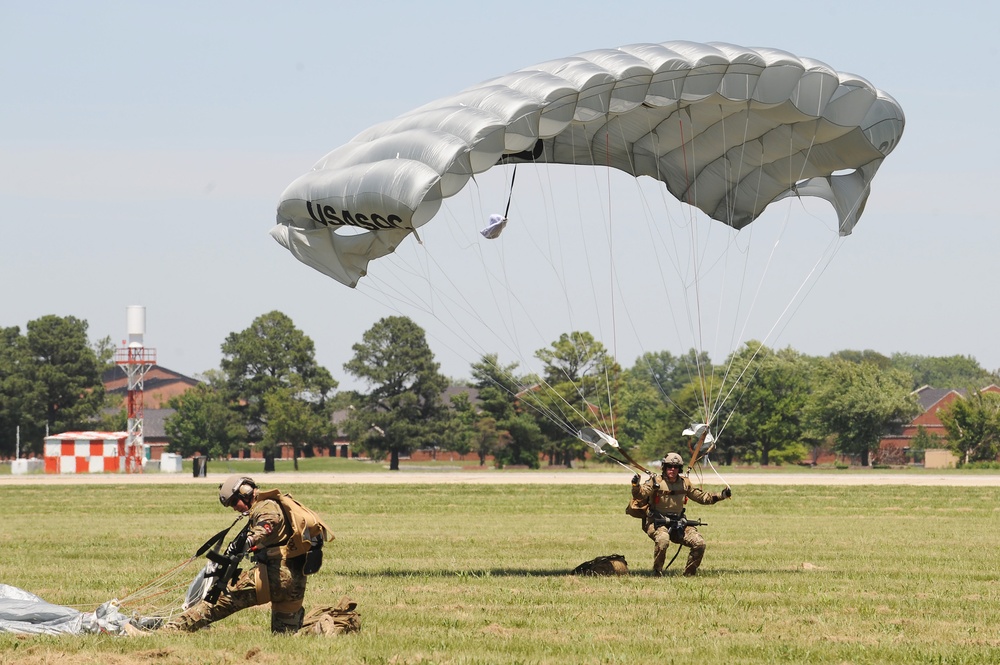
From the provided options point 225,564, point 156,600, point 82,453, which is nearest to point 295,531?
point 225,564

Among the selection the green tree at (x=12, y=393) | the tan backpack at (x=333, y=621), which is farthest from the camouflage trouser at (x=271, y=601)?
the green tree at (x=12, y=393)

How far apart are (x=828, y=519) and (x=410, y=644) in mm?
17640

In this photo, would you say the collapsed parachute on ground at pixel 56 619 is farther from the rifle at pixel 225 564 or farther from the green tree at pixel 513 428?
the green tree at pixel 513 428

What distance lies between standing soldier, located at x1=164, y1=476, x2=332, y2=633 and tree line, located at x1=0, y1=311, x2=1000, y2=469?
5819 cm

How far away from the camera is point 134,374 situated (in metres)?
67.5

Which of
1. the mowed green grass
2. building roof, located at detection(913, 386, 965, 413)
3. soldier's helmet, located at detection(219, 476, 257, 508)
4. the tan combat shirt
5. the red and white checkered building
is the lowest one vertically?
the mowed green grass

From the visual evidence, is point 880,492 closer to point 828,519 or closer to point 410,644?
point 828,519

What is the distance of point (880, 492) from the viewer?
3681cm

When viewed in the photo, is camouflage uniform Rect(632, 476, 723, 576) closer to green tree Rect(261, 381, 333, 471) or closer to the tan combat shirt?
the tan combat shirt

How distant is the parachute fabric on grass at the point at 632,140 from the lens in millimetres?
15086

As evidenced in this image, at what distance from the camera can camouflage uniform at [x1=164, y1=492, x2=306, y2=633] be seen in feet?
34.9

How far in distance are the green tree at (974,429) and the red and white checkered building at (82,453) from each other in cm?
4795

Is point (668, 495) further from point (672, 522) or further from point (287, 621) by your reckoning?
A: point (287, 621)

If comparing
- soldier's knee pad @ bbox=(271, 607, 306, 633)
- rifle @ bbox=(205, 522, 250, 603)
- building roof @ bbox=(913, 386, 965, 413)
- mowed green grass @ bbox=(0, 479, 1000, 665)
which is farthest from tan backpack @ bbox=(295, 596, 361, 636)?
building roof @ bbox=(913, 386, 965, 413)
